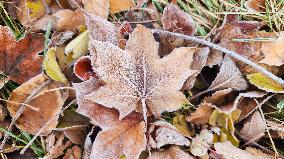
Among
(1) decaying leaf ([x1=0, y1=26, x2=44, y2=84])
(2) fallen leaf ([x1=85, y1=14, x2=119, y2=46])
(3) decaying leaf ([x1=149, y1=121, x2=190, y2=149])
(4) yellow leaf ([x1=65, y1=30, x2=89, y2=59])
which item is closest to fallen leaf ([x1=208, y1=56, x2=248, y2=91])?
(3) decaying leaf ([x1=149, y1=121, x2=190, y2=149])

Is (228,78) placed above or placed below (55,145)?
above

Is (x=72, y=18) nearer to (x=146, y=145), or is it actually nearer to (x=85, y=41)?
(x=85, y=41)

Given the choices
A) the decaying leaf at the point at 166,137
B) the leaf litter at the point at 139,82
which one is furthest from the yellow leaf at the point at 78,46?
the decaying leaf at the point at 166,137

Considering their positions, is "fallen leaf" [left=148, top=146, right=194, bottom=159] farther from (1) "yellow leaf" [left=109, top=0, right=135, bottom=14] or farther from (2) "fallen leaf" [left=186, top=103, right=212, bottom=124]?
(1) "yellow leaf" [left=109, top=0, right=135, bottom=14]

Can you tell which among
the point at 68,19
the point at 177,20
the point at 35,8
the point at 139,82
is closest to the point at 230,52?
the point at 177,20

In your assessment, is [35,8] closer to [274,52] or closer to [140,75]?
[140,75]

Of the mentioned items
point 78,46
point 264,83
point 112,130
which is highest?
point 78,46

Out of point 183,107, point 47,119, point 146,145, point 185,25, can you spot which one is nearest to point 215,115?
point 183,107
